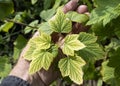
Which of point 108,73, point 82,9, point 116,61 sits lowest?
point 108,73

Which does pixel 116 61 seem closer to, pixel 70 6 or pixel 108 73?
pixel 108 73

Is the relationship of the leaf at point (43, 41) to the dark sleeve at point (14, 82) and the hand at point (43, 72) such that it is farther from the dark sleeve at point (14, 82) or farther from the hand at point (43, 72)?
the dark sleeve at point (14, 82)

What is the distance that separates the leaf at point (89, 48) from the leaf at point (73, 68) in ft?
0.17

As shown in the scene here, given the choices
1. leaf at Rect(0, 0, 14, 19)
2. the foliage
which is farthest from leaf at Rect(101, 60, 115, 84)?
leaf at Rect(0, 0, 14, 19)

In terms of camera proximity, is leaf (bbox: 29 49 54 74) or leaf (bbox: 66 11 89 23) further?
leaf (bbox: 66 11 89 23)

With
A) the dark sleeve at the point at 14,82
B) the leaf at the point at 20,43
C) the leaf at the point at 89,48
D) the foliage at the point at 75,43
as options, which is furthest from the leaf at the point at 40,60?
the leaf at the point at 20,43

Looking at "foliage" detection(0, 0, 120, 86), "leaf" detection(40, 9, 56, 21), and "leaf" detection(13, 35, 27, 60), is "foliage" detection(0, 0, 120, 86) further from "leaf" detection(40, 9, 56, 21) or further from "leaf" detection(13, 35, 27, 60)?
"leaf" detection(13, 35, 27, 60)

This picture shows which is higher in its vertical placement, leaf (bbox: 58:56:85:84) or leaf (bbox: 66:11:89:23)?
leaf (bbox: 66:11:89:23)

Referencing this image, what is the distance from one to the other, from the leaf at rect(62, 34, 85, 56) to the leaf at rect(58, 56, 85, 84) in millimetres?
29

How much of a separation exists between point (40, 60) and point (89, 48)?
0.16 m

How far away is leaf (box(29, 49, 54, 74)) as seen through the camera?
3.49 ft

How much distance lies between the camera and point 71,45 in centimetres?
106

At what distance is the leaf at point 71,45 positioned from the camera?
1.05 metres

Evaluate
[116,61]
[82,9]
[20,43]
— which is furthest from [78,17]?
[20,43]
